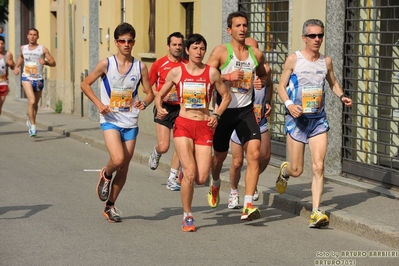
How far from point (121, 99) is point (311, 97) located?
6.25ft

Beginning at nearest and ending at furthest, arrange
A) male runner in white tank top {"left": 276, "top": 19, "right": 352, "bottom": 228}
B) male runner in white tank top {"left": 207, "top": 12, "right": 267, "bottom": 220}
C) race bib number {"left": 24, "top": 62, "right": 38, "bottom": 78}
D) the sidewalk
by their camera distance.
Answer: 1. the sidewalk
2. male runner in white tank top {"left": 276, "top": 19, "right": 352, "bottom": 228}
3. male runner in white tank top {"left": 207, "top": 12, "right": 267, "bottom": 220}
4. race bib number {"left": 24, "top": 62, "right": 38, "bottom": 78}

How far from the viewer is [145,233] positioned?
9297 mm

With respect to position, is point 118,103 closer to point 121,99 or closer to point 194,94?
point 121,99

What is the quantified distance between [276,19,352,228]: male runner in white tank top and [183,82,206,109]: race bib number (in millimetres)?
903

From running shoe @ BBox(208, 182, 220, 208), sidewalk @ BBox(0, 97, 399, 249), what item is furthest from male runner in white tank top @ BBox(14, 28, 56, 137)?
running shoe @ BBox(208, 182, 220, 208)

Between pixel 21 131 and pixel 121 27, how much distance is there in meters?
11.3

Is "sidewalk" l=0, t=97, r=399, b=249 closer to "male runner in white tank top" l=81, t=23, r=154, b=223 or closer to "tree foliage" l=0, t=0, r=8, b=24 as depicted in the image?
"male runner in white tank top" l=81, t=23, r=154, b=223

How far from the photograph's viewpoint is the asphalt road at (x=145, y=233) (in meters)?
8.19

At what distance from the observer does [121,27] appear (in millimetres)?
9805

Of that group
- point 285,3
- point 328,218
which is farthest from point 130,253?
point 285,3

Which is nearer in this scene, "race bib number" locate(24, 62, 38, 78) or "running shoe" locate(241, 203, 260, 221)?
"running shoe" locate(241, 203, 260, 221)

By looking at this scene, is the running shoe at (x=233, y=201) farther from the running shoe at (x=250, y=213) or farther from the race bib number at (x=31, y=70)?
the race bib number at (x=31, y=70)

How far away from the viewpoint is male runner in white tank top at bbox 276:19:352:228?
9.73 m

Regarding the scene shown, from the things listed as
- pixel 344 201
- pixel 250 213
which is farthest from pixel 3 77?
pixel 250 213
